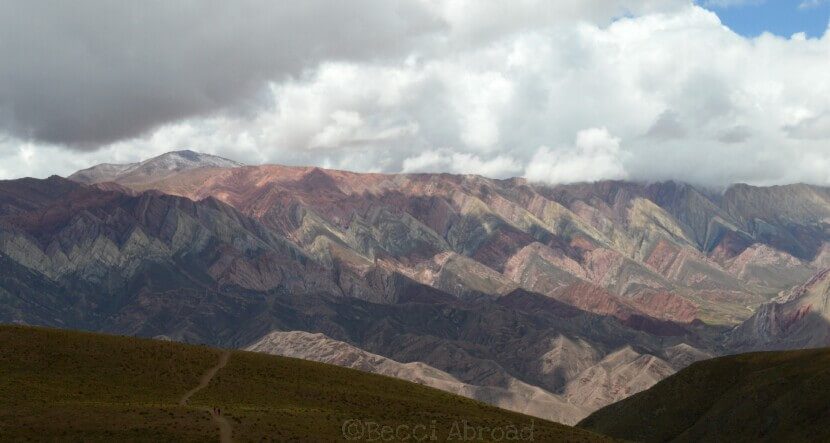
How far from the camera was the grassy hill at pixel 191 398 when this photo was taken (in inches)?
3868

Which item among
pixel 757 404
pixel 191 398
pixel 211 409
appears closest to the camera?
pixel 211 409

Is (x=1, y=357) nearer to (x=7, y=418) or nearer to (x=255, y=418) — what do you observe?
(x=7, y=418)

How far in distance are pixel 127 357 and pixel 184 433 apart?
39762 millimetres

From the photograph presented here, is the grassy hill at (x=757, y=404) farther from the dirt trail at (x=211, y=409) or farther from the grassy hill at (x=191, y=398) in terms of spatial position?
the dirt trail at (x=211, y=409)

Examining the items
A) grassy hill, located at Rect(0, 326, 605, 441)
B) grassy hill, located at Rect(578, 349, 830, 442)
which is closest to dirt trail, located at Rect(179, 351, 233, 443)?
grassy hill, located at Rect(0, 326, 605, 441)

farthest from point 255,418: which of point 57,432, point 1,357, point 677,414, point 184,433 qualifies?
point 677,414

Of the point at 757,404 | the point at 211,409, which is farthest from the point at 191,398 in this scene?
the point at 757,404

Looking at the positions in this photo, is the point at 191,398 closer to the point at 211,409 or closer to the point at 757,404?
the point at 211,409

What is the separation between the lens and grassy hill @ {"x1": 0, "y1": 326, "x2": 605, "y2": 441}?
322ft

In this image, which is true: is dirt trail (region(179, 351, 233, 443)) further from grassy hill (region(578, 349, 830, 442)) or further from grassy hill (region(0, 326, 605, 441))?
grassy hill (region(578, 349, 830, 442))

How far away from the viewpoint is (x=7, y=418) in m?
97.1

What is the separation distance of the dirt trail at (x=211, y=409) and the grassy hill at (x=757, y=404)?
94.3 meters

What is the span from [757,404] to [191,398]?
10830cm

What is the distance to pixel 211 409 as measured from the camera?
10894cm
